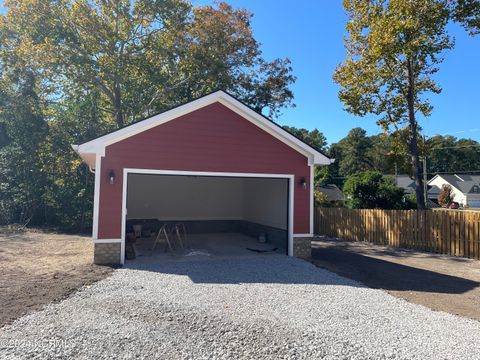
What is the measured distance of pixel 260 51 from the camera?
2025 cm

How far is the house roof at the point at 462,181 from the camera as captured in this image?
53.0m

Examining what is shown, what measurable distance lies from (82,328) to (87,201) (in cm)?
1418

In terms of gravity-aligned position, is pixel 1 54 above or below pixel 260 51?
below

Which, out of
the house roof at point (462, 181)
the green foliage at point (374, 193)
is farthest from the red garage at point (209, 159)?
the house roof at point (462, 181)

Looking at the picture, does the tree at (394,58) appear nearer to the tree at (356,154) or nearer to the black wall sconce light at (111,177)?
the black wall sconce light at (111,177)

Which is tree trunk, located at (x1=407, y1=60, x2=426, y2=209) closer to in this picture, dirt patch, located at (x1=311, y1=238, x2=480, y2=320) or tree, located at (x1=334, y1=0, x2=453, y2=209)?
tree, located at (x1=334, y1=0, x2=453, y2=209)

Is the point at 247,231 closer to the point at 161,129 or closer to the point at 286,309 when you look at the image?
the point at 161,129

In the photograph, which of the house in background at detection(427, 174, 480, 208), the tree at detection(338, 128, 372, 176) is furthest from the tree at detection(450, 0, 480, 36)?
the house in background at detection(427, 174, 480, 208)

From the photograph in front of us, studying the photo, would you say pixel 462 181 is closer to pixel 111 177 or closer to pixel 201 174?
pixel 201 174

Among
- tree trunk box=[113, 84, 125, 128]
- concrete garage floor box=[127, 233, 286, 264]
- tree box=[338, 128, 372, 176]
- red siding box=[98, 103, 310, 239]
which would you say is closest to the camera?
red siding box=[98, 103, 310, 239]

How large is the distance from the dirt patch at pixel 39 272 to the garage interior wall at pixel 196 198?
8.94 feet

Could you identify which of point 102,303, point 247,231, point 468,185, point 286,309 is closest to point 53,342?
point 102,303

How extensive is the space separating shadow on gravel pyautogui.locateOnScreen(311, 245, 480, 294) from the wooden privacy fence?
3146 millimetres

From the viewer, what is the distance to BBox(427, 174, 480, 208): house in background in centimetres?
5188
